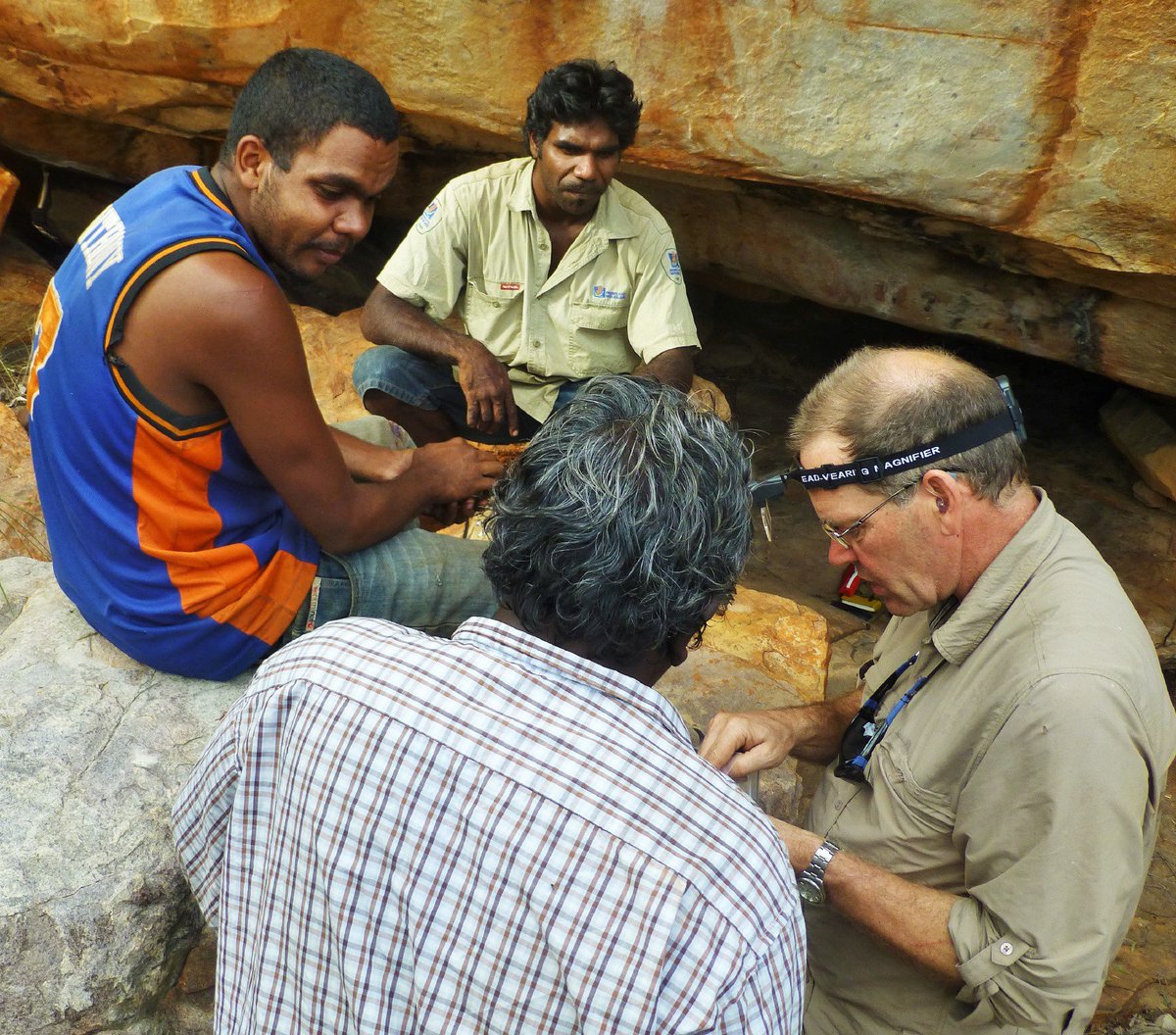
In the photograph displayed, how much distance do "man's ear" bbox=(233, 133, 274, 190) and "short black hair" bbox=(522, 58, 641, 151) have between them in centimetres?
178

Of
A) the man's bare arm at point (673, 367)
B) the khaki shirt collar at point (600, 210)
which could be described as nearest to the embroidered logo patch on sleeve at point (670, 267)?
the khaki shirt collar at point (600, 210)

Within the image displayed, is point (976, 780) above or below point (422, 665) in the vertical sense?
below

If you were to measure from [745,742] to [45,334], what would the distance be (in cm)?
165

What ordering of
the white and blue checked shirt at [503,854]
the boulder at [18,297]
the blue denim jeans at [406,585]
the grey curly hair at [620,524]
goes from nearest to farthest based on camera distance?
1. the white and blue checked shirt at [503,854]
2. the grey curly hair at [620,524]
3. the blue denim jeans at [406,585]
4. the boulder at [18,297]

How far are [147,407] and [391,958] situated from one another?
1157mm

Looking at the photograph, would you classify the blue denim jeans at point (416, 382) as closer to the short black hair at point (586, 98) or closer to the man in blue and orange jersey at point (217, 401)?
the short black hair at point (586, 98)

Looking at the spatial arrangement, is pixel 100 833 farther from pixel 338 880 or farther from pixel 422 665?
pixel 422 665

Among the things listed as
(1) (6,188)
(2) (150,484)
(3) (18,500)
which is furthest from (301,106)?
(1) (6,188)

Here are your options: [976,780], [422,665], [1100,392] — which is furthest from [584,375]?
[1100,392]

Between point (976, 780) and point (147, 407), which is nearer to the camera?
point (976, 780)

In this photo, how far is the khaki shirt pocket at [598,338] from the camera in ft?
13.7

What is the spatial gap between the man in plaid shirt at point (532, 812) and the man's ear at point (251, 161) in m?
1.09

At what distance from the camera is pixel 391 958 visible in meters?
1.20

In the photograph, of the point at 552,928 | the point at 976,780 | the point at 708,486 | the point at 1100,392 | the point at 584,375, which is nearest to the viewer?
the point at 552,928
